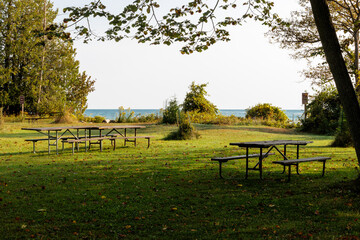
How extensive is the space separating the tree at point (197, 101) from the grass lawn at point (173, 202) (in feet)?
65.0

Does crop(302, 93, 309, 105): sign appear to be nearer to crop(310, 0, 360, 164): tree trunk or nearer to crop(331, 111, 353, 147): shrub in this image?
crop(331, 111, 353, 147): shrub

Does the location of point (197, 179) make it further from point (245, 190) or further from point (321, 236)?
point (321, 236)

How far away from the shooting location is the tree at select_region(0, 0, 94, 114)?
114ft

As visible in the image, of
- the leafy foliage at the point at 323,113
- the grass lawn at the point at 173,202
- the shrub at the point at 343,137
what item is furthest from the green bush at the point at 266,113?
the grass lawn at the point at 173,202

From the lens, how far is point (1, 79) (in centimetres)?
3428

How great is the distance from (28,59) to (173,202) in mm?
34456

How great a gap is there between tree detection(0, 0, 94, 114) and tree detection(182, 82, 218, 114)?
11.8 metres

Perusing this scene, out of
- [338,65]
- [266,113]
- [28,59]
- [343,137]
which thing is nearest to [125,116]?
[266,113]

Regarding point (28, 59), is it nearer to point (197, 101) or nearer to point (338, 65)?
point (197, 101)

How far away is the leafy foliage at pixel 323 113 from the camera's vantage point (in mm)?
23719

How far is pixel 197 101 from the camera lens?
29734 millimetres

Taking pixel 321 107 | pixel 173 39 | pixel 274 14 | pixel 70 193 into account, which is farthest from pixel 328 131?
pixel 70 193

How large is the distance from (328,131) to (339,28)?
635 centimetres

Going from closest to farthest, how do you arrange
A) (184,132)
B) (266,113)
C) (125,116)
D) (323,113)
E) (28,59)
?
1. (184,132)
2. (323,113)
3. (125,116)
4. (266,113)
5. (28,59)
